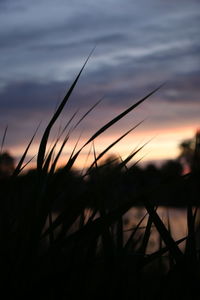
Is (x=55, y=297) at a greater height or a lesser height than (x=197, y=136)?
lesser

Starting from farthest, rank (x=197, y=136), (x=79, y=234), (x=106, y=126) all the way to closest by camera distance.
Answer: (x=197, y=136) < (x=106, y=126) < (x=79, y=234)

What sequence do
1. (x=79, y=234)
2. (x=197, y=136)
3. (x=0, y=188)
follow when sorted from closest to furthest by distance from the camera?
(x=79, y=234), (x=197, y=136), (x=0, y=188)

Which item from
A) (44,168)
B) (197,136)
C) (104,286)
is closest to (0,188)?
(44,168)

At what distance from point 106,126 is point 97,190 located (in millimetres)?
216

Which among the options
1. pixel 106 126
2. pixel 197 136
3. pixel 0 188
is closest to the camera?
pixel 106 126

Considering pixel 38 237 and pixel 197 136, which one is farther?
pixel 197 136

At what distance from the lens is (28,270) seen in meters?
1.39

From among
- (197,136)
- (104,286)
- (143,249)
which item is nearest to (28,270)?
(104,286)

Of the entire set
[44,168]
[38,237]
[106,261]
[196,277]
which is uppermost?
[44,168]

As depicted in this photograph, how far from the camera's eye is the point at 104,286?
→ 4.77 feet

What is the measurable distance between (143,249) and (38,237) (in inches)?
14.8

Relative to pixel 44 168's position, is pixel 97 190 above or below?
below

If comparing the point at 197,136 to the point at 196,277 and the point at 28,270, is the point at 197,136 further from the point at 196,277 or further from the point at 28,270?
the point at 28,270

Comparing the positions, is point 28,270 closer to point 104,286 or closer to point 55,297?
point 55,297
